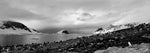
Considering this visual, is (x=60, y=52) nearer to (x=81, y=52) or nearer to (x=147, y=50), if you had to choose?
(x=81, y=52)

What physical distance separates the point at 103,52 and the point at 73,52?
2382 mm

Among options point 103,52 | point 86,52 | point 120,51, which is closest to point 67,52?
point 86,52

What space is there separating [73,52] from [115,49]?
9.55 feet

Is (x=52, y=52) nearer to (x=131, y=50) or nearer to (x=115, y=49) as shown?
(x=115, y=49)

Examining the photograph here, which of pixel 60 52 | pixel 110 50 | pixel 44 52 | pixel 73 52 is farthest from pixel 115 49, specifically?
pixel 44 52

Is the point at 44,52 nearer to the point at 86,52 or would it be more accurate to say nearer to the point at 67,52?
Answer: the point at 67,52

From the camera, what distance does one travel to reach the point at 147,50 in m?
10.7

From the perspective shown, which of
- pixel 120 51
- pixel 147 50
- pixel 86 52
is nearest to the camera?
pixel 147 50

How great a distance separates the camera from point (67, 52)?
44.0 ft

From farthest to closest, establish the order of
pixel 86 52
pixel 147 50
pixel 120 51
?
pixel 86 52 → pixel 120 51 → pixel 147 50

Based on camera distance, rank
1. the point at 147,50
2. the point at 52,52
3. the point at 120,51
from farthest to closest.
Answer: the point at 52,52, the point at 120,51, the point at 147,50

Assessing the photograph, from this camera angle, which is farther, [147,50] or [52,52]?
[52,52]

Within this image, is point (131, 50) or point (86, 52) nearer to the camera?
point (131, 50)

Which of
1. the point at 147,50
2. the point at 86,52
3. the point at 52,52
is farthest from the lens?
the point at 52,52
